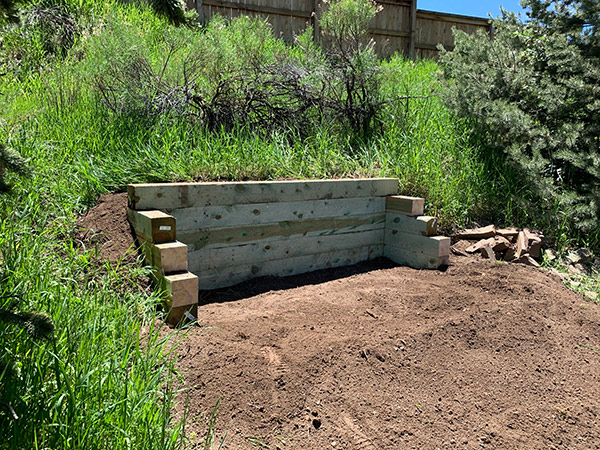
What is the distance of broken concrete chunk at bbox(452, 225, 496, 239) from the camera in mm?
4914

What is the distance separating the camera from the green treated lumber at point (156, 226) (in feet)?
9.87

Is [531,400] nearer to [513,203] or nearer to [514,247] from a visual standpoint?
[514,247]

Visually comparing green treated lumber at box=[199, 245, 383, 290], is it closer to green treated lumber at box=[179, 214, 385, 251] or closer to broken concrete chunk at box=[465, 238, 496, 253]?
green treated lumber at box=[179, 214, 385, 251]

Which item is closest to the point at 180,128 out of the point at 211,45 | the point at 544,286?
the point at 211,45

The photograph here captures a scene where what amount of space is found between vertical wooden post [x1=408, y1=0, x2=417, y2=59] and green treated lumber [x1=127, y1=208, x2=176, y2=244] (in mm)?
11428

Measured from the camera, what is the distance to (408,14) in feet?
42.9

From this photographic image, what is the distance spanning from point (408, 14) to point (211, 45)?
9082mm

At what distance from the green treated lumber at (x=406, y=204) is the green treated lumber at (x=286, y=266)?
16.6 inches

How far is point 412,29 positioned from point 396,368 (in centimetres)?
1218

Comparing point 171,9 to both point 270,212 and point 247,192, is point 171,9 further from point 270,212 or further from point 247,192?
point 270,212

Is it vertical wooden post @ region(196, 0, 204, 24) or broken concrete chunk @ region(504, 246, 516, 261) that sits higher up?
vertical wooden post @ region(196, 0, 204, 24)

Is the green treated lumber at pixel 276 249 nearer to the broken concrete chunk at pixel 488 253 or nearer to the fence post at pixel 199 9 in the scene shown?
the broken concrete chunk at pixel 488 253

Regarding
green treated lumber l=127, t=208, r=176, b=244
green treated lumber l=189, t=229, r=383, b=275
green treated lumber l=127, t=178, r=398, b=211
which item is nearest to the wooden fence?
green treated lumber l=127, t=178, r=398, b=211

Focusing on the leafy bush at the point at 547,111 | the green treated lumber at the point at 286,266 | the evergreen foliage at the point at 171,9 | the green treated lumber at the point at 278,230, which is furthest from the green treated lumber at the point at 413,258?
the evergreen foliage at the point at 171,9
